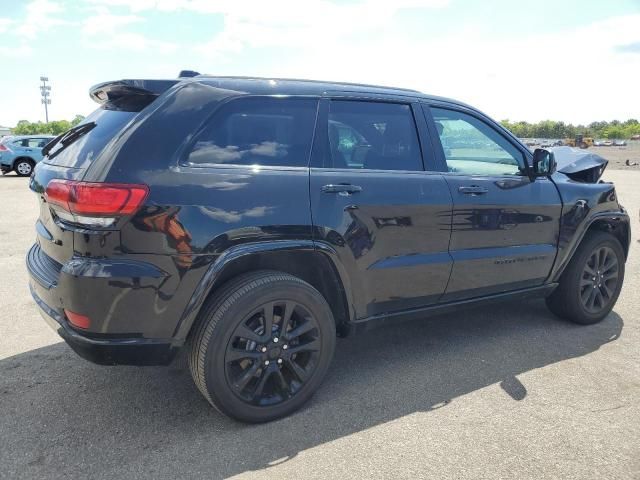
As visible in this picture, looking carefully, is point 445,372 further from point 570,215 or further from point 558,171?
point 558,171

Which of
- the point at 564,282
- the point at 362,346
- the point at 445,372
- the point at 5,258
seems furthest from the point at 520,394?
the point at 5,258

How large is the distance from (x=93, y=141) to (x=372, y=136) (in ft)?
5.31

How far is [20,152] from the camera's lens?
1833 centimetres

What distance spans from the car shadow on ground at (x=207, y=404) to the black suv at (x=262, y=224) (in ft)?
0.78

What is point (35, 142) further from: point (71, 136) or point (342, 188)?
point (342, 188)

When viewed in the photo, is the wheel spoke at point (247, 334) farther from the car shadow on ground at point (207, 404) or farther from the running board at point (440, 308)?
the running board at point (440, 308)

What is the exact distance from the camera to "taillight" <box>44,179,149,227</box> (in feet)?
7.70

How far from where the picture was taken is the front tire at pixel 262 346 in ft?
8.61

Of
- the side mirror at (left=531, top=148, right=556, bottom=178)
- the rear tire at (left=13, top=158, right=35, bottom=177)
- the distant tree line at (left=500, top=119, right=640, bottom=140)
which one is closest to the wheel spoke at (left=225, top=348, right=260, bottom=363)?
the side mirror at (left=531, top=148, right=556, bottom=178)

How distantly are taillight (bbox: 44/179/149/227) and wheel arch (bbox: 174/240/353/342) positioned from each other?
19.0 inches

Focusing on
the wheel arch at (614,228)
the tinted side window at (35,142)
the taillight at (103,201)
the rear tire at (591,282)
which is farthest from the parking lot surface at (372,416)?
the tinted side window at (35,142)

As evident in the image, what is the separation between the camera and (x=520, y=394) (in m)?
3.17

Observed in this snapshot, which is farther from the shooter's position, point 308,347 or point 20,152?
point 20,152

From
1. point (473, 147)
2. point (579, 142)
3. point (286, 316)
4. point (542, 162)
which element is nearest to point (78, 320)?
point (286, 316)
